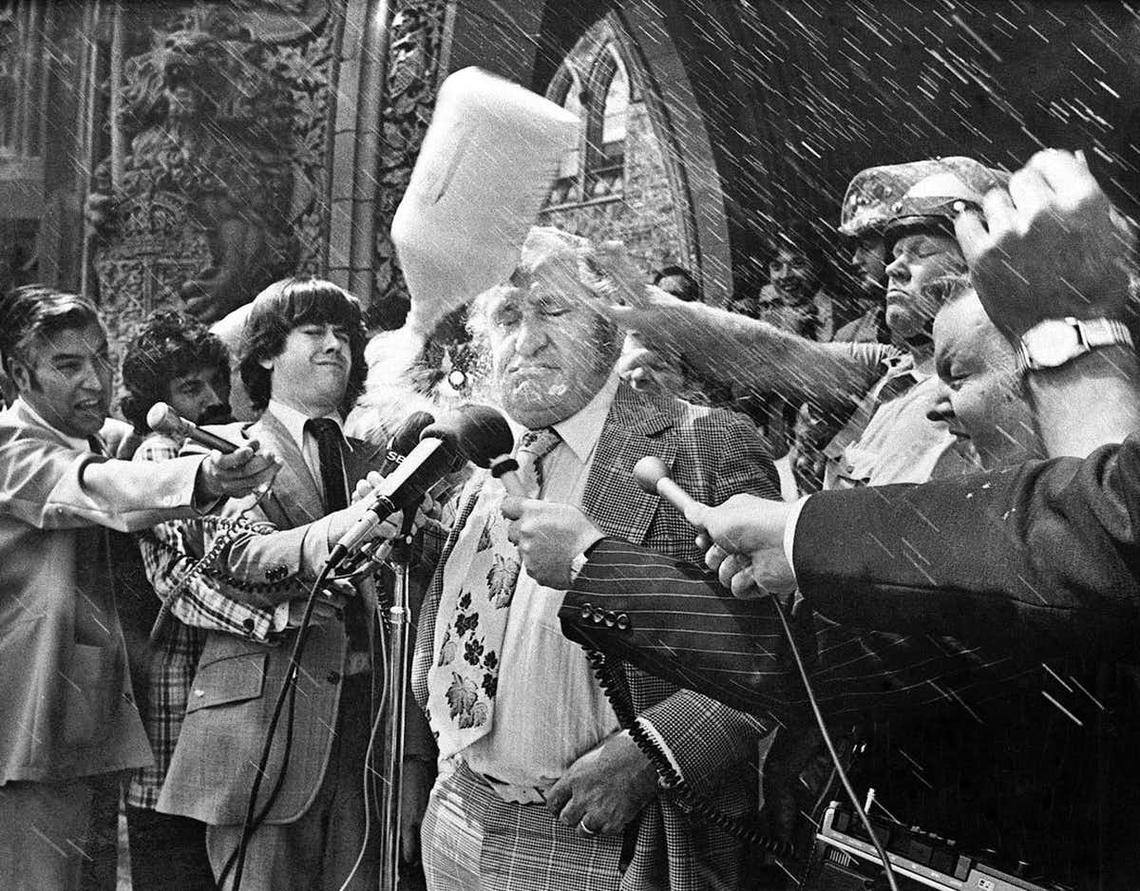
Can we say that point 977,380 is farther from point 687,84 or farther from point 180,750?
point 180,750

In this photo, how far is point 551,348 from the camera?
8.14ft

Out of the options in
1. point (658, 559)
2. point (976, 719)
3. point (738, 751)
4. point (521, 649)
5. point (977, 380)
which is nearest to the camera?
point (976, 719)

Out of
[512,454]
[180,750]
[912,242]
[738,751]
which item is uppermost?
[912,242]

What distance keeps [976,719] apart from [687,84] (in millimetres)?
1279

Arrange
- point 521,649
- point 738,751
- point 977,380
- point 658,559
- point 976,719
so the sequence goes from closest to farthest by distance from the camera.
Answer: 1. point 976,719
2. point 977,380
3. point 658,559
4. point 738,751
5. point 521,649

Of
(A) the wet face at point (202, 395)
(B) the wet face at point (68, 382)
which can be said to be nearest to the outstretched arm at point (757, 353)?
(A) the wet face at point (202, 395)

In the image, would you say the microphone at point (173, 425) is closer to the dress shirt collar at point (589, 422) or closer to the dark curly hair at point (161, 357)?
the dark curly hair at point (161, 357)

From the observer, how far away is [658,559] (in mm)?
2117

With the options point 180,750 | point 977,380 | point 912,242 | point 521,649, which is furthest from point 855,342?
point 180,750

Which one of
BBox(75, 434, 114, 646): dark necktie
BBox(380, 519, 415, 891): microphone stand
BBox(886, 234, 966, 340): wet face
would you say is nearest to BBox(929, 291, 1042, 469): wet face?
BBox(886, 234, 966, 340): wet face

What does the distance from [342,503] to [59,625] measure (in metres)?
0.67

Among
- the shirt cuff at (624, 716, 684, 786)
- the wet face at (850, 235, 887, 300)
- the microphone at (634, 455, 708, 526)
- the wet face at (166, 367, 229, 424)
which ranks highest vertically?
the wet face at (850, 235, 887, 300)

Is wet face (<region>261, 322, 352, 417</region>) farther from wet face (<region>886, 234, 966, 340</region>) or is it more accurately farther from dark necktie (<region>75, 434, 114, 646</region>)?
wet face (<region>886, 234, 966, 340</region>)

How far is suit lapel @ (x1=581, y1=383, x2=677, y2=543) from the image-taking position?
2359 millimetres
